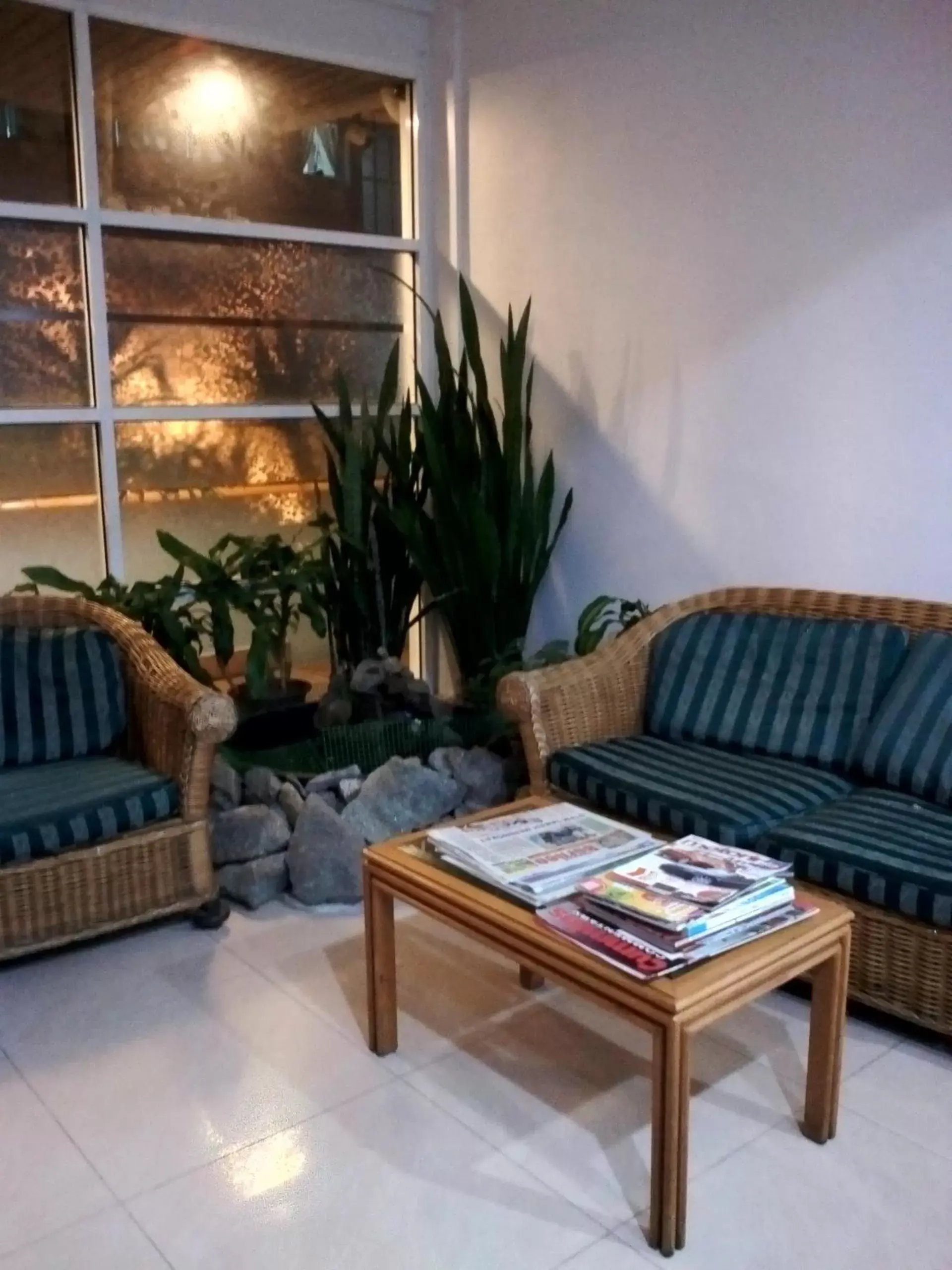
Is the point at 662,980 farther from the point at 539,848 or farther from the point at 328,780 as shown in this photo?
the point at 328,780

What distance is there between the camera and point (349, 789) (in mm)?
3264

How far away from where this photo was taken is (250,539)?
3.57m

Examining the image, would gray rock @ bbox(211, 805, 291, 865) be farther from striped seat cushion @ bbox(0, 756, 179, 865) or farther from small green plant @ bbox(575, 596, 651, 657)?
small green plant @ bbox(575, 596, 651, 657)

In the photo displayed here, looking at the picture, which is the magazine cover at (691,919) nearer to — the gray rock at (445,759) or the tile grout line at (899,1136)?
the tile grout line at (899,1136)

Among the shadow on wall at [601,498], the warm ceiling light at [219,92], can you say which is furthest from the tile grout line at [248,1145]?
the warm ceiling light at [219,92]

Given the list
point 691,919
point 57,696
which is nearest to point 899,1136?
point 691,919

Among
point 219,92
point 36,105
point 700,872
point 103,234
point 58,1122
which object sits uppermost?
point 219,92

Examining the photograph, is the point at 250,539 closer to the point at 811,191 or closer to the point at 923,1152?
the point at 811,191

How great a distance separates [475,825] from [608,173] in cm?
224

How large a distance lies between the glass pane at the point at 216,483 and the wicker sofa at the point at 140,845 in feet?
2.52

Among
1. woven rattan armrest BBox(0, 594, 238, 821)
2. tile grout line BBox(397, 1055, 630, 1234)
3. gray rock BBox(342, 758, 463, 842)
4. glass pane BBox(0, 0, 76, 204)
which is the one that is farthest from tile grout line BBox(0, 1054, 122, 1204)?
glass pane BBox(0, 0, 76, 204)

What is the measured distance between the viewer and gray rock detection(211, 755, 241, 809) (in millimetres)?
3172

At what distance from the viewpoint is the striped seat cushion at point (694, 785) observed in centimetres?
244

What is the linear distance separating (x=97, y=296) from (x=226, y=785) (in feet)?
5.07
